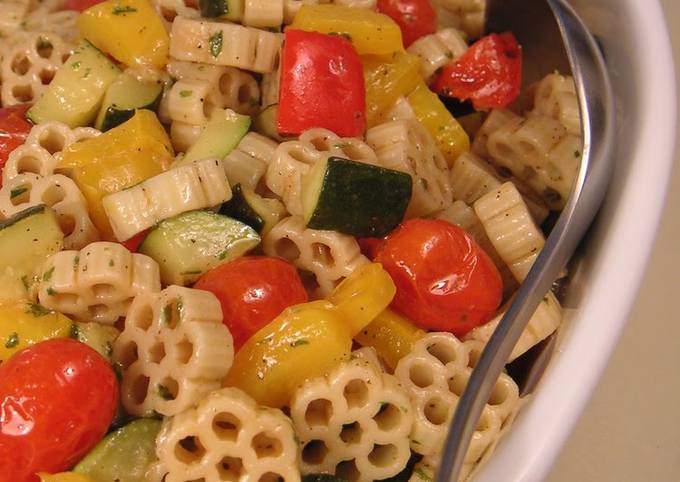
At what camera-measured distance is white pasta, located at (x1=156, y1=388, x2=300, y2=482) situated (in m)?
1.19

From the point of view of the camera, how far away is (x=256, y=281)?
54.9 inches

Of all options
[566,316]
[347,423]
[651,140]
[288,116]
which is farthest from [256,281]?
[651,140]

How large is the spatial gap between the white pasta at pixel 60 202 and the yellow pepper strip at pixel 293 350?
0.41m

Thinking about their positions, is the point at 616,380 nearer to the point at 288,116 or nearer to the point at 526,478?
the point at 526,478

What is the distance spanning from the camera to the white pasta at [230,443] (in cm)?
119

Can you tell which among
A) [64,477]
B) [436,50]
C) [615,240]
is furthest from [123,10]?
[615,240]

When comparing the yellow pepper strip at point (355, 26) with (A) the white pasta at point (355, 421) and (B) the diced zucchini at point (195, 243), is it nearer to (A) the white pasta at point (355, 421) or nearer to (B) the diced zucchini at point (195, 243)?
(B) the diced zucchini at point (195, 243)

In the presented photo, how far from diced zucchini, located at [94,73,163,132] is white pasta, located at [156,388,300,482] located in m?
0.74

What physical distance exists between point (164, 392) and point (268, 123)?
638 mm

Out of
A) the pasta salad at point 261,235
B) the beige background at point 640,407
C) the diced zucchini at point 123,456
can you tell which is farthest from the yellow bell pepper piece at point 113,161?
the beige background at point 640,407

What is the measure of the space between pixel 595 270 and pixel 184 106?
0.86 m

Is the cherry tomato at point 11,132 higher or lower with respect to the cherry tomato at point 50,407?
higher

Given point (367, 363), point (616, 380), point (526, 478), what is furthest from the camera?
point (616, 380)

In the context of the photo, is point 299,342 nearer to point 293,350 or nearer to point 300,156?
point 293,350
